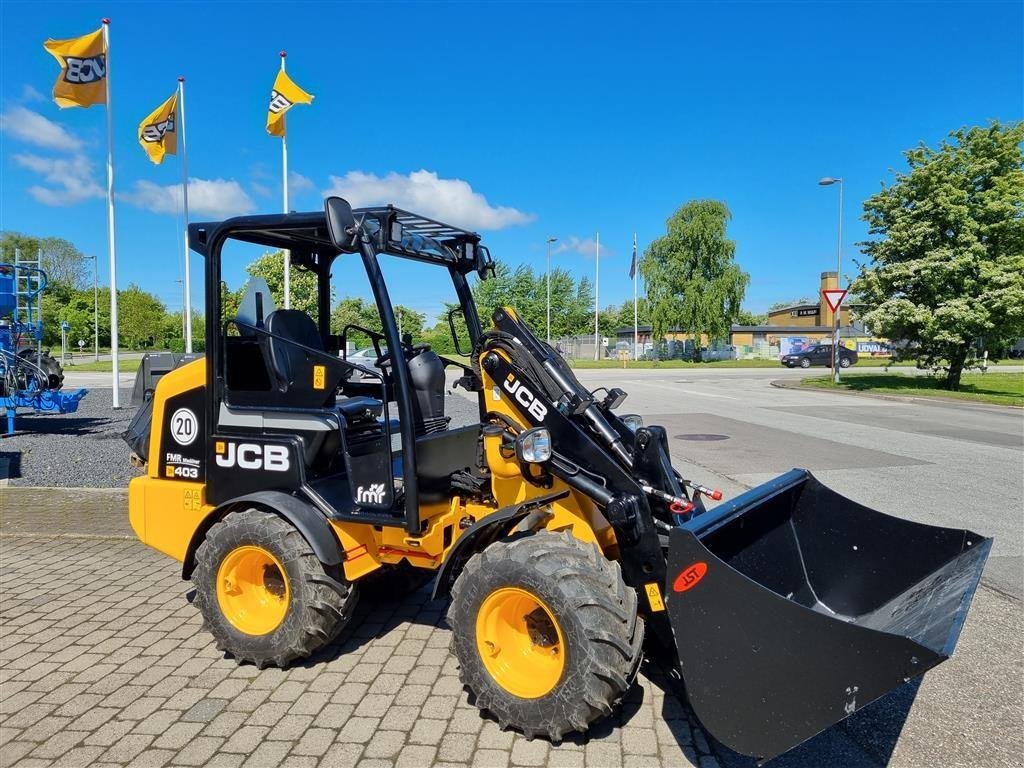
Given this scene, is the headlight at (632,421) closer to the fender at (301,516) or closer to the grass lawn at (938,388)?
the fender at (301,516)

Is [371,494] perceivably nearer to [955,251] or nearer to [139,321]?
[955,251]

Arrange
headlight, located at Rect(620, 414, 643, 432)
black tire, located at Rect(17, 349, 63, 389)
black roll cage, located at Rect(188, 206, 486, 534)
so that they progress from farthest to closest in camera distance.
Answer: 1. black tire, located at Rect(17, 349, 63, 389)
2. headlight, located at Rect(620, 414, 643, 432)
3. black roll cage, located at Rect(188, 206, 486, 534)

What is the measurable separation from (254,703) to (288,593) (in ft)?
1.77

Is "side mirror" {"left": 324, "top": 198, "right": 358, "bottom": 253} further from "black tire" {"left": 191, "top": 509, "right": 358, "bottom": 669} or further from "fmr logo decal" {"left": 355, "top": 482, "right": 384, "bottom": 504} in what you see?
"black tire" {"left": 191, "top": 509, "right": 358, "bottom": 669}

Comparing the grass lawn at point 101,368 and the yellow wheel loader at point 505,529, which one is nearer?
the yellow wheel loader at point 505,529

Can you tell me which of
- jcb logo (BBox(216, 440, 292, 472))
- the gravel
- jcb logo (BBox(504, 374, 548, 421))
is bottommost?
the gravel

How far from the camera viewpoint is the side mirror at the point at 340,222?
10.3 ft

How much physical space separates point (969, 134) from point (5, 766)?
26899mm

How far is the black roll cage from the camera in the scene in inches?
136

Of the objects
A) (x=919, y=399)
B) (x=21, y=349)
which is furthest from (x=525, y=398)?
(x=919, y=399)

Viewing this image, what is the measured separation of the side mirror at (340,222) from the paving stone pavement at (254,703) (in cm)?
222

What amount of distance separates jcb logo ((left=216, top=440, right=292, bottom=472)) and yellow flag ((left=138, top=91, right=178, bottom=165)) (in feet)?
54.9

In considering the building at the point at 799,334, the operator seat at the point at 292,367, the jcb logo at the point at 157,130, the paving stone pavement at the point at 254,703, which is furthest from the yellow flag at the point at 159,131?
the building at the point at 799,334

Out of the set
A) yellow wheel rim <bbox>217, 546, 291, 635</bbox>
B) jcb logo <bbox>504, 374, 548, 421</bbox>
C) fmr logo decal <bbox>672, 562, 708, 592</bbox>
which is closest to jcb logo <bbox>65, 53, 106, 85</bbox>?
yellow wheel rim <bbox>217, 546, 291, 635</bbox>
